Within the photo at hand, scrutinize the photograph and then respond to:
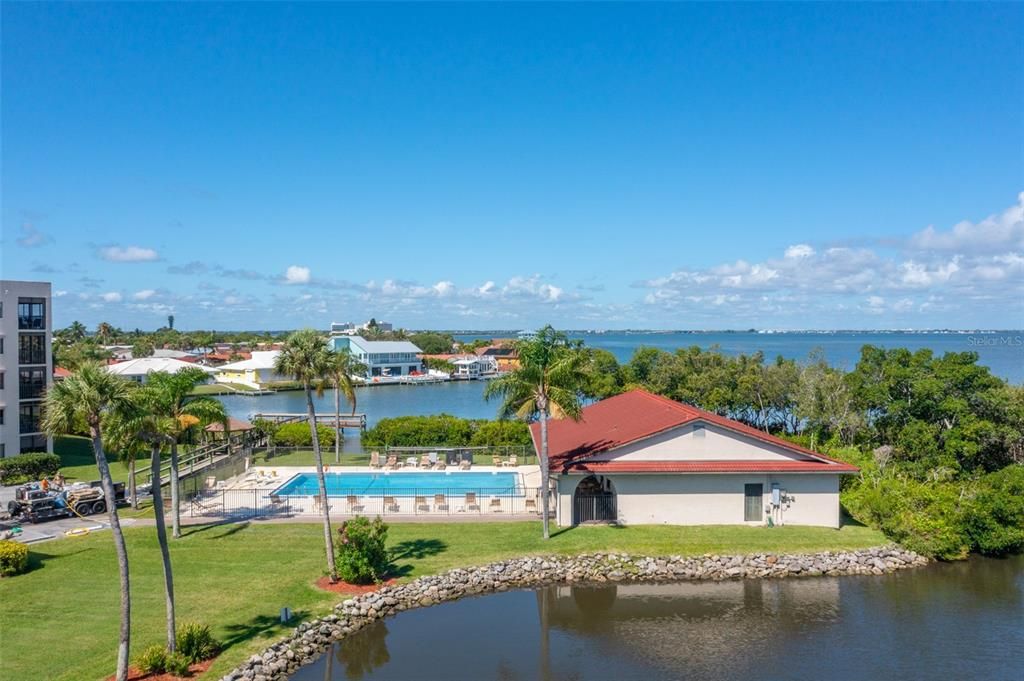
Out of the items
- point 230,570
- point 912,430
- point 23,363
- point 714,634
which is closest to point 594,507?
point 714,634

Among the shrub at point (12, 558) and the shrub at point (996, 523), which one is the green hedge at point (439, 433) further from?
the shrub at point (996, 523)

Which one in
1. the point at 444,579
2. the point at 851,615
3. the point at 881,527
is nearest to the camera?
the point at 851,615

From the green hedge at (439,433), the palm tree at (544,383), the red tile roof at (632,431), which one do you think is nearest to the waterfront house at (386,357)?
the green hedge at (439,433)

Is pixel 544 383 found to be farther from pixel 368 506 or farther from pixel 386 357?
pixel 386 357

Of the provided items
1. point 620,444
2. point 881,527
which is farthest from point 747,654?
point 881,527

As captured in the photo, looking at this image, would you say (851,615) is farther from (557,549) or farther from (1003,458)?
(1003,458)

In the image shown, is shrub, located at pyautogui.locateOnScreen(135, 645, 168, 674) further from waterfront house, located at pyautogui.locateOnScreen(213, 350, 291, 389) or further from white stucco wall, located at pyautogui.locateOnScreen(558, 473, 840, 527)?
waterfront house, located at pyautogui.locateOnScreen(213, 350, 291, 389)
